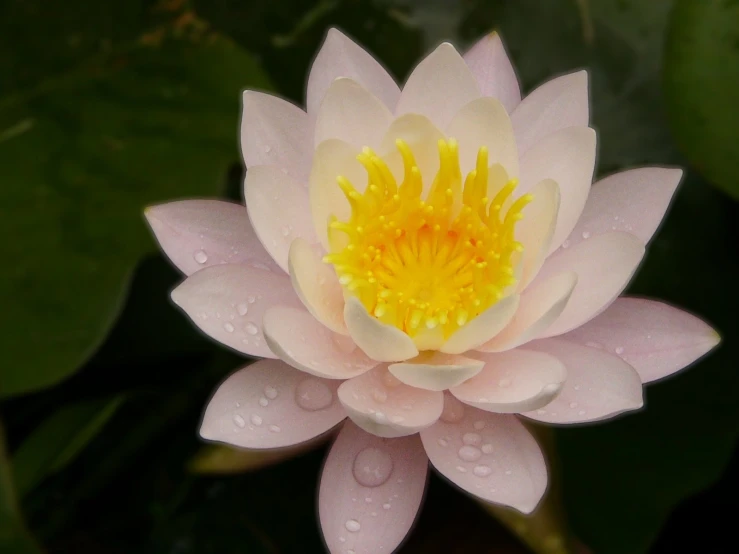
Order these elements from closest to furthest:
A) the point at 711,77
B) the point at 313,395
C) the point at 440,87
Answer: the point at 313,395
the point at 440,87
the point at 711,77

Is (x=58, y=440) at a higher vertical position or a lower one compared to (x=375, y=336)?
lower

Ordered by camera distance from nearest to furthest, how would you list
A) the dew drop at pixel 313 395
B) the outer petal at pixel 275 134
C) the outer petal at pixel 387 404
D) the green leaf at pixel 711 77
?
the outer petal at pixel 387 404, the dew drop at pixel 313 395, the outer petal at pixel 275 134, the green leaf at pixel 711 77

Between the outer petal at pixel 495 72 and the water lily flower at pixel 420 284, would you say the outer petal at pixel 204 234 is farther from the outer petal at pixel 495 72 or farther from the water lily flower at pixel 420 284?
the outer petal at pixel 495 72

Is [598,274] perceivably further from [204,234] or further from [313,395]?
[204,234]

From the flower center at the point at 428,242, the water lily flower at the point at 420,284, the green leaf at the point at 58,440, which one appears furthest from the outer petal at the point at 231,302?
the green leaf at the point at 58,440

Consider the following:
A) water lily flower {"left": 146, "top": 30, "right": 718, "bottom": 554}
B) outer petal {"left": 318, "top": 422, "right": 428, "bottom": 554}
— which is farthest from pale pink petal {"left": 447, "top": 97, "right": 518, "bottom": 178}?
outer petal {"left": 318, "top": 422, "right": 428, "bottom": 554}

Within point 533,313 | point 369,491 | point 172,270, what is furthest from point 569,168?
point 172,270
